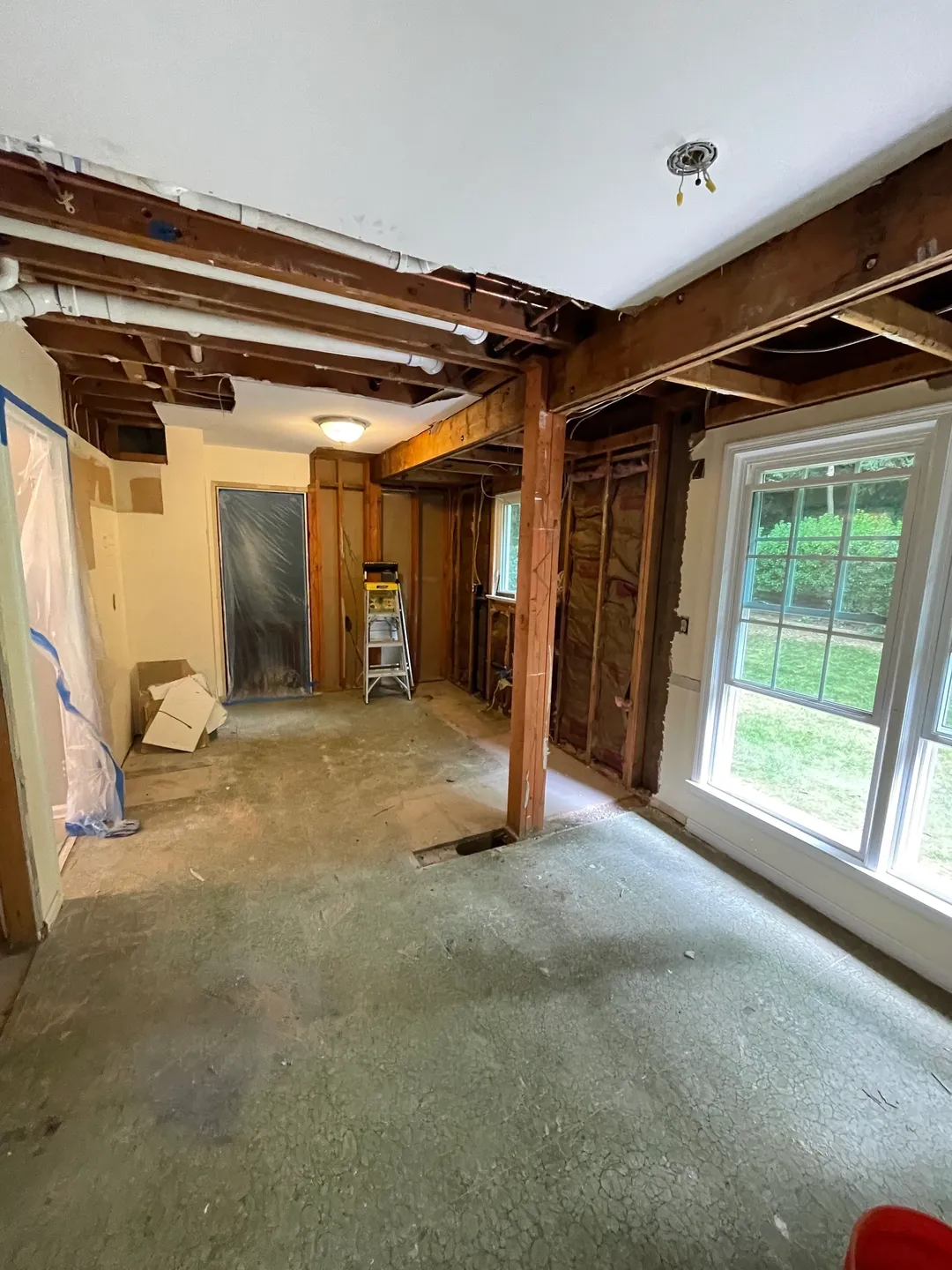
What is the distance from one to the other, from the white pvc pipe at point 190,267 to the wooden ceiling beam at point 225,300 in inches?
0.7

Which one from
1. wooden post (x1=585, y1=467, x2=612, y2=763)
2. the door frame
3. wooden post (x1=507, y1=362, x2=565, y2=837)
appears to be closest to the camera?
wooden post (x1=507, y1=362, x2=565, y2=837)

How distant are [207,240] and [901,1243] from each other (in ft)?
9.55

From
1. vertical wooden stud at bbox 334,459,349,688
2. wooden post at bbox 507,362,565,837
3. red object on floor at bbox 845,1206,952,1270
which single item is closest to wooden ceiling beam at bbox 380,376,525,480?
wooden post at bbox 507,362,565,837

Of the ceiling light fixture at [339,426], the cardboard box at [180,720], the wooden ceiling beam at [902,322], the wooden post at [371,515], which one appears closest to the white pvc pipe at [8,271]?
the ceiling light fixture at [339,426]

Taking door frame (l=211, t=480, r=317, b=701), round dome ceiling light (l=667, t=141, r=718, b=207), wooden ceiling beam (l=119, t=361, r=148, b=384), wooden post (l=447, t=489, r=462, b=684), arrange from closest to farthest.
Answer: round dome ceiling light (l=667, t=141, r=718, b=207), wooden ceiling beam (l=119, t=361, r=148, b=384), door frame (l=211, t=480, r=317, b=701), wooden post (l=447, t=489, r=462, b=684)

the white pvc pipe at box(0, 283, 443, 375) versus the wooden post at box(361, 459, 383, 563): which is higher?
the white pvc pipe at box(0, 283, 443, 375)

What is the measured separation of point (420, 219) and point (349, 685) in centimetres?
Result: 467

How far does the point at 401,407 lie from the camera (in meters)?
3.28

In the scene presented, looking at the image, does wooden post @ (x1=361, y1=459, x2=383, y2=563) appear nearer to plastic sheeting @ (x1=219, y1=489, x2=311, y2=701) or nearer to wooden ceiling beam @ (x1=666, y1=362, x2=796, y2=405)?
plastic sheeting @ (x1=219, y1=489, x2=311, y2=701)

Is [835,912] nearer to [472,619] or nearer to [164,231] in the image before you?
[164,231]

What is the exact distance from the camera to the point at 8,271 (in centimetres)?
163

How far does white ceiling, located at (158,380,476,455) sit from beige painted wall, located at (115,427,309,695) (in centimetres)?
23

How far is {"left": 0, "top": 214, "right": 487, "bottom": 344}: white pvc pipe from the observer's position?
1489mm

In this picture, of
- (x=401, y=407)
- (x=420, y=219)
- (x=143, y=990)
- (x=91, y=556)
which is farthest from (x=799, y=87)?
(x=91, y=556)
